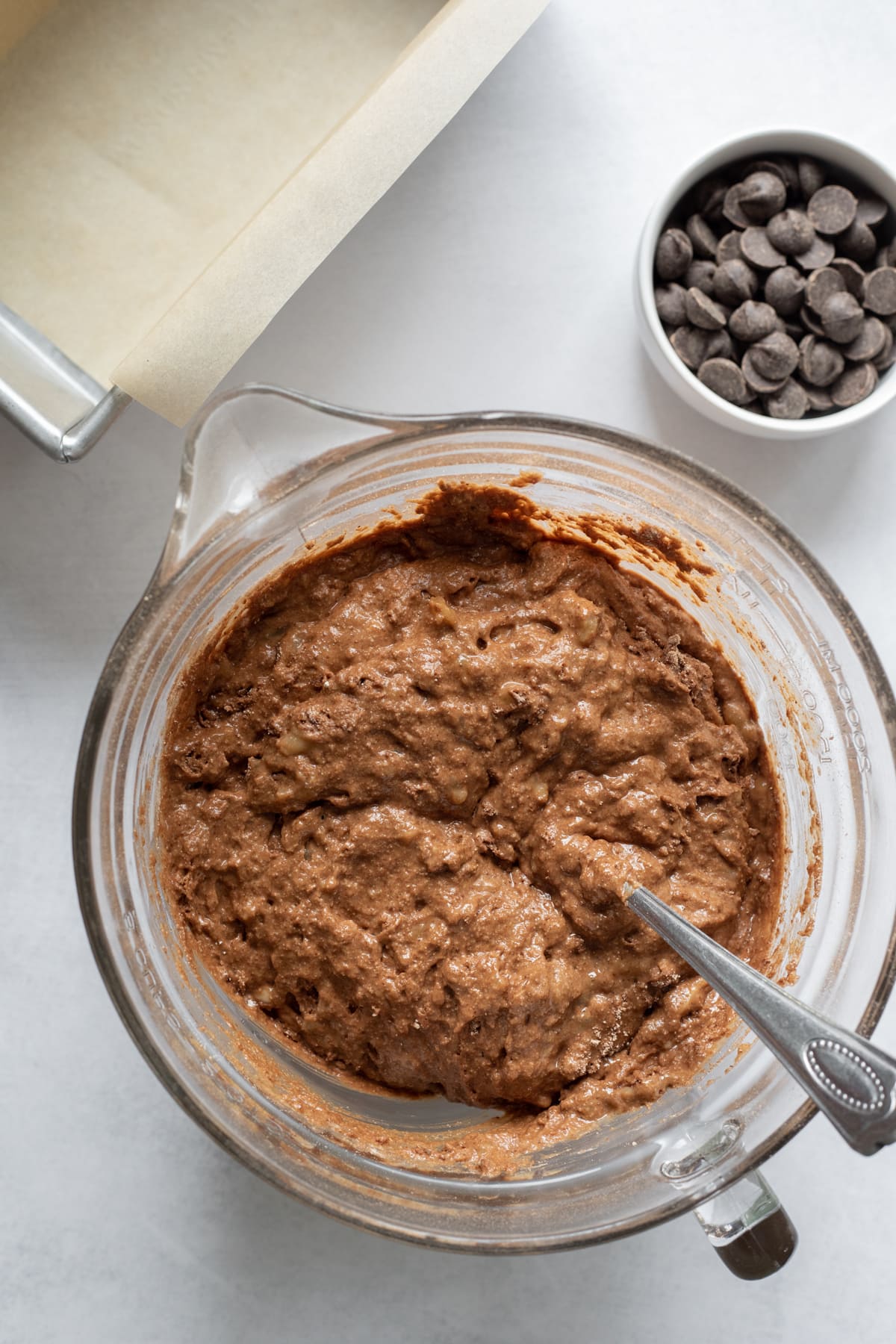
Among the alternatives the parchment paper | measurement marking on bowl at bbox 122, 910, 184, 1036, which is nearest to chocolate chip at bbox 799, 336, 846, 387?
the parchment paper

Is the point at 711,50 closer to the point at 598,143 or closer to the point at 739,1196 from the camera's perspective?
the point at 598,143

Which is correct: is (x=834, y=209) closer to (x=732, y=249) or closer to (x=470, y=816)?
(x=732, y=249)

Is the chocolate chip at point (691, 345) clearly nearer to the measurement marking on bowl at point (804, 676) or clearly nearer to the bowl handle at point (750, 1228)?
the measurement marking on bowl at point (804, 676)

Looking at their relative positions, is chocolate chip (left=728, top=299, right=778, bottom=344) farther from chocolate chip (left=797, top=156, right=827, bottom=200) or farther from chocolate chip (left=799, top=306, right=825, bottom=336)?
chocolate chip (left=797, top=156, right=827, bottom=200)

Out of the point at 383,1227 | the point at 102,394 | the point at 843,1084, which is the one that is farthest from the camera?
the point at 102,394

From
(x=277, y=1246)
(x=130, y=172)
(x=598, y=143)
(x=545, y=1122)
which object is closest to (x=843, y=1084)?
(x=545, y=1122)

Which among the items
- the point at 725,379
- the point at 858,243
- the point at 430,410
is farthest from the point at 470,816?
the point at 858,243

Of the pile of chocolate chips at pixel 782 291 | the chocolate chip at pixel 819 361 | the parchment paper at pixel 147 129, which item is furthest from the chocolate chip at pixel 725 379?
the parchment paper at pixel 147 129
